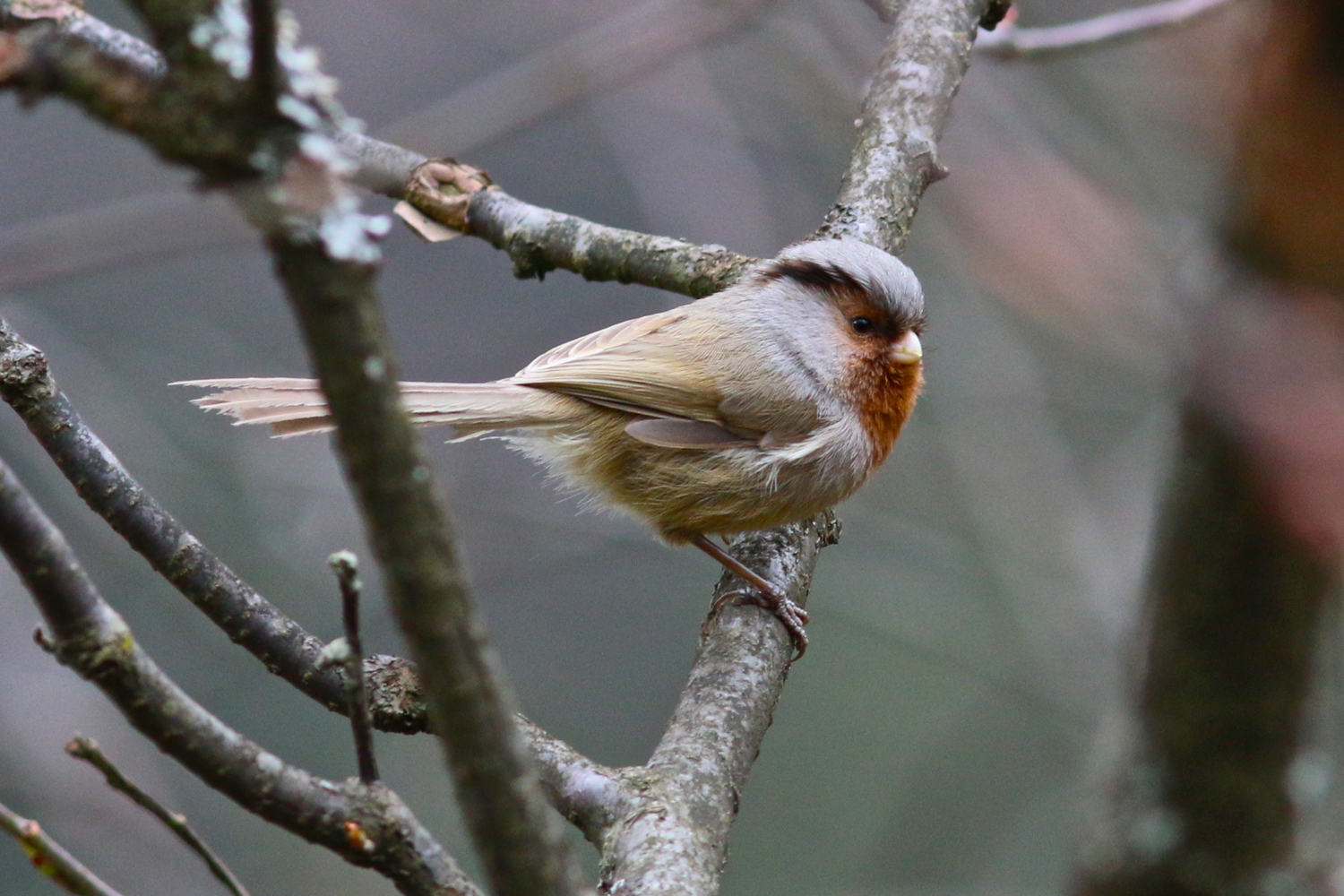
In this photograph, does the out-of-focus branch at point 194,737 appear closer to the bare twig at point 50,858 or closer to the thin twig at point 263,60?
the bare twig at point 50,858

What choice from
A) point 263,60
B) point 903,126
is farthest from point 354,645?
point 903,126

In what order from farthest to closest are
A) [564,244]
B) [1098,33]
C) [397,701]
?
[1098,33], [564,244], [397,701]

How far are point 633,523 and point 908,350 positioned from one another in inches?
50.3

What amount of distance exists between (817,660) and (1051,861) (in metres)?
2.51

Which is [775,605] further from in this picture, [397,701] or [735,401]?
[397,701]

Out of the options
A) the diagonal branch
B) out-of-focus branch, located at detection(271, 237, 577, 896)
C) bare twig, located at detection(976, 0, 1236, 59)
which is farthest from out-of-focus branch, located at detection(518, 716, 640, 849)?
bare twig, located at detection(976, 0, 1236, 59)

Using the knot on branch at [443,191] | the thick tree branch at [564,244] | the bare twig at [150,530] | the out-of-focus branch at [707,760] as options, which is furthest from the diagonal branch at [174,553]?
the knot on branch at [443,191]

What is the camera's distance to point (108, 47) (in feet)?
10.7

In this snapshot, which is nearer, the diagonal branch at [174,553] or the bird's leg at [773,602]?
the diagonal branch at [174,553]

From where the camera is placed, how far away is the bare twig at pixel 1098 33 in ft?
13.9

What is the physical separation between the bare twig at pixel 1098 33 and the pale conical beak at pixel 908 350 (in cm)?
133

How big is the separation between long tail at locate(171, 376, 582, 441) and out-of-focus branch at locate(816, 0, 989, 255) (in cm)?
121

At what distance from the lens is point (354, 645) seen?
1.43 meters

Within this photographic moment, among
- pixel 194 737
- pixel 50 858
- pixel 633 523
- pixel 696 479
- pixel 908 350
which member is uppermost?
pixel 908 350
